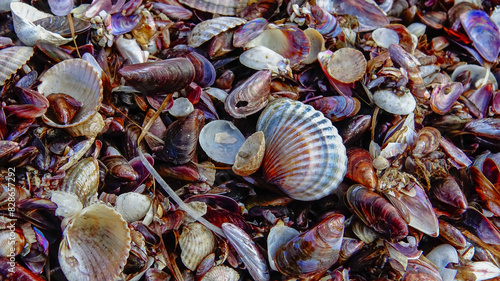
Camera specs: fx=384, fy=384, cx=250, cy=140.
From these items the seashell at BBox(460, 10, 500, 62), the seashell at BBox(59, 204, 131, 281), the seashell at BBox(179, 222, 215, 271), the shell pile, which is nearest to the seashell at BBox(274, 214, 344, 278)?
the shell pile

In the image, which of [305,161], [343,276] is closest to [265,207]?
[305,161]

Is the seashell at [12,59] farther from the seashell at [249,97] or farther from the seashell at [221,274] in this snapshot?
the seashell at [221,274]

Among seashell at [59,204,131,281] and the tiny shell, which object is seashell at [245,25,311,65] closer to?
the tiny shell

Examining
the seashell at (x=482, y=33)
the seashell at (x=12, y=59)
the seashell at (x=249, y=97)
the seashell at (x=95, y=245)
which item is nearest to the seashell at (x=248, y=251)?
the seashell at (x=95, y=245)

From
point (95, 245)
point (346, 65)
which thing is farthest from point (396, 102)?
point (95, 245)

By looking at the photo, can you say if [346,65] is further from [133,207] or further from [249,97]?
[133,207]

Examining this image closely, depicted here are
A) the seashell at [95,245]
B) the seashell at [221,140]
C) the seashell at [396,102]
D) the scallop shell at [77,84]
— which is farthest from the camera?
the seashell at [396,102]
